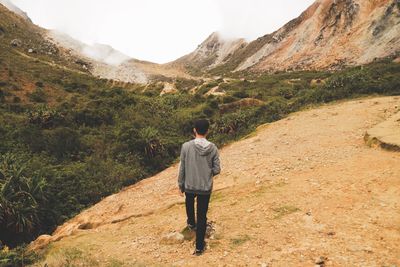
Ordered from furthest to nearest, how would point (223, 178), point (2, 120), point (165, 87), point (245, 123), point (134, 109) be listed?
point (165, 87), point (134, 109), point (2, 120), point (245, 123), point (223, 178)

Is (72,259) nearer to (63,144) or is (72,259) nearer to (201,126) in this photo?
(201,126)

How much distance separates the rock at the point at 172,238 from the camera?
7076mm

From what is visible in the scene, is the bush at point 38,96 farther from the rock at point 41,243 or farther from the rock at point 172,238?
the rock at point 172,238

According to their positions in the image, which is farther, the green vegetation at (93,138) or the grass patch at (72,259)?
the green vegetation at (93,138)

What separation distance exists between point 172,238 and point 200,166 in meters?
1.96

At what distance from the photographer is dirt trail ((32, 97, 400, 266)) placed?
6199mm

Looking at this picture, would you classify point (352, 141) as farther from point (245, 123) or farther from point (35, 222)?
point (35, 222)

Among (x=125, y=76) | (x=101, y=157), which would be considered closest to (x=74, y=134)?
(x=101, y=157)

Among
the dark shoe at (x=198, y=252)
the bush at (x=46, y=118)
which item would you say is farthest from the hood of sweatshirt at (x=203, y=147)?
the bush at (x=46, y=118)

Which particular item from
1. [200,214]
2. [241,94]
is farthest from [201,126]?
[241,94]

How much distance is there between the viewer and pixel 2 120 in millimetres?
23781

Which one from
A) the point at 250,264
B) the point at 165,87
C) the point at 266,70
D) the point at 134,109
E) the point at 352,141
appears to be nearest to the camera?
the point at 250,264

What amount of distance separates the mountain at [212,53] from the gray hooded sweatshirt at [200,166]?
404 feet

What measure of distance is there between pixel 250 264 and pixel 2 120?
A: 2247cm
